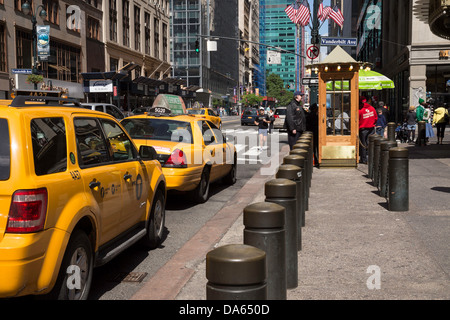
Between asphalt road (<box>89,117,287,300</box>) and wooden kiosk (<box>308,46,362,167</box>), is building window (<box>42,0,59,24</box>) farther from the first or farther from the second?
asphalt road (<box>89,117,287,300</box>)

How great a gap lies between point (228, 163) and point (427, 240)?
233 inches

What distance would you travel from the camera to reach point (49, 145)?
4352mm

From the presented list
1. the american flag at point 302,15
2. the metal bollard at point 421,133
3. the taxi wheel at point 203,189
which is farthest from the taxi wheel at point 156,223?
the american flag at point 302,15

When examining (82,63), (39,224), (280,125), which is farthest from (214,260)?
(82,63)

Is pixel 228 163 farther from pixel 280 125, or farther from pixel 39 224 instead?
pixel 280 125

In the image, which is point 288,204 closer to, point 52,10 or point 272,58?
point 52,10

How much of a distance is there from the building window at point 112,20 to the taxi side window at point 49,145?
4880cm

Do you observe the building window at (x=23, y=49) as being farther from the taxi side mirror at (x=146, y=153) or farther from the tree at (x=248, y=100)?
the tree at (x=248, y=100)

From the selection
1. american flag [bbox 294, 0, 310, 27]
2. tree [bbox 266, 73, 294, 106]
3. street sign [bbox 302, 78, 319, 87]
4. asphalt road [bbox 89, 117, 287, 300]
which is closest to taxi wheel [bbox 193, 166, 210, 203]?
asphalt road [bbox 89, 117, 287, 300]

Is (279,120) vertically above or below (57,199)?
above

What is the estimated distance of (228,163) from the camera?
12.0 m

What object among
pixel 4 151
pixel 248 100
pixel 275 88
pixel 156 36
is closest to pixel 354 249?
pixel 4 151

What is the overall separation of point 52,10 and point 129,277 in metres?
36.6

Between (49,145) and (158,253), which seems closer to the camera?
(49,145)
